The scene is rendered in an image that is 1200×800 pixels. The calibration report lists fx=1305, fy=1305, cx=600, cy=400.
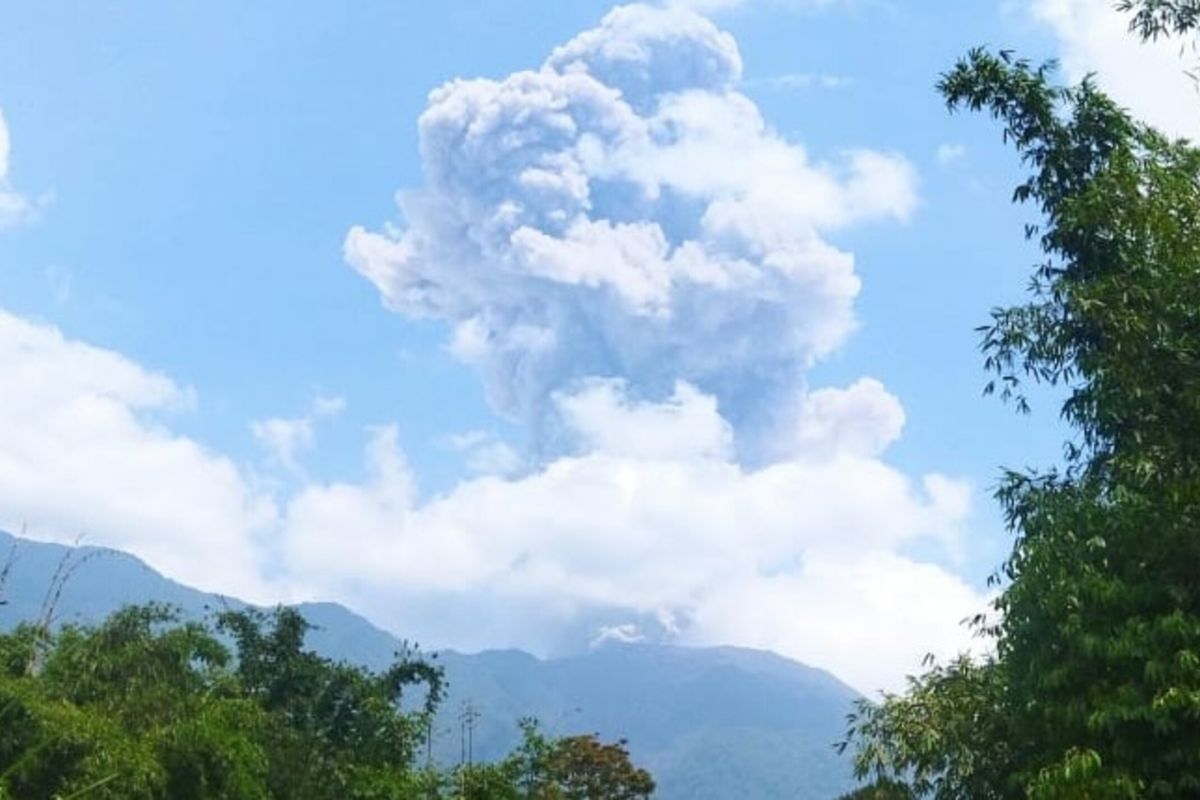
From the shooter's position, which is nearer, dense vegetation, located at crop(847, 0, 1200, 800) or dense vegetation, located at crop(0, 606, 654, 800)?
dense vegetation, located at crop(847, 0, 1200, 800)

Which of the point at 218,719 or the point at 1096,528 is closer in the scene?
the point at 1096,528

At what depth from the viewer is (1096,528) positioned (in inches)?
473

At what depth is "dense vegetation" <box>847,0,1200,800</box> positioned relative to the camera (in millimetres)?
10562

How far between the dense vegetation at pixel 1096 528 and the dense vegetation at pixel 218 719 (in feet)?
32.7

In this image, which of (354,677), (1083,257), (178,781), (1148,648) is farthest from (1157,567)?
(354,677)

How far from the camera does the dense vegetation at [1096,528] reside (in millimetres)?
10562

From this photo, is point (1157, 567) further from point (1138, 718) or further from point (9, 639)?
point (9, 639)

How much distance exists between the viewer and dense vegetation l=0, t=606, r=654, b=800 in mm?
23500

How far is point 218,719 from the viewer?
85.5 ft

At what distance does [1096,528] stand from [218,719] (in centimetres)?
1930

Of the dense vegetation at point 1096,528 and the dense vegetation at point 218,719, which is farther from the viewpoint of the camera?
the dense vegetation at point 218,719

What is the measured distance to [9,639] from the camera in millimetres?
30328

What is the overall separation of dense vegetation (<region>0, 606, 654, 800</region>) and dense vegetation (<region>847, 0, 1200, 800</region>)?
9.96 metres

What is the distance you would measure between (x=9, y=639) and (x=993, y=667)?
24218 mm
